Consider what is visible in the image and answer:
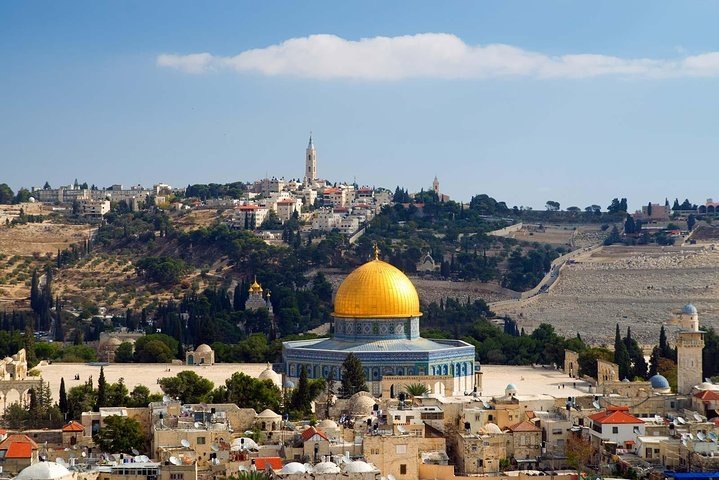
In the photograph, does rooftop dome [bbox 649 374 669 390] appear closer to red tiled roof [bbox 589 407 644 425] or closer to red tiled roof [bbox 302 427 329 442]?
red tiled roof [bbox 589 407 644 425]

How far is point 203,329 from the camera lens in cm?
5709

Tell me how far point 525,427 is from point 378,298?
10.7m

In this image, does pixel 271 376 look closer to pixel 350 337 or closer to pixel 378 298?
pixel 350 337

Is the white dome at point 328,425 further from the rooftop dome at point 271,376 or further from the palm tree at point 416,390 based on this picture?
the rooftop dome at point 271,376

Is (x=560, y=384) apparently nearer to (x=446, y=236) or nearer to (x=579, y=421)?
(x=579, y=421)

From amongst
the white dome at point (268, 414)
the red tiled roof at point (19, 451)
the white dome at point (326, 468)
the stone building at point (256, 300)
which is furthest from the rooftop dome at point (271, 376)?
the stone building at point (256, 300)

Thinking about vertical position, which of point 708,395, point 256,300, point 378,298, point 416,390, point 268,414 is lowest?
point 416,390

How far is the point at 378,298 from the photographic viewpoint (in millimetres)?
45812

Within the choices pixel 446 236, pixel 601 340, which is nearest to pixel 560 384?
pixel 601 340

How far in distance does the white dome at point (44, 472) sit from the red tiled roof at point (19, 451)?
8.41 ft

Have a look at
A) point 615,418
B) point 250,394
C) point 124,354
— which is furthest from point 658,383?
point 124,354

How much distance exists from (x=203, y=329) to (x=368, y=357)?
13.9 meters

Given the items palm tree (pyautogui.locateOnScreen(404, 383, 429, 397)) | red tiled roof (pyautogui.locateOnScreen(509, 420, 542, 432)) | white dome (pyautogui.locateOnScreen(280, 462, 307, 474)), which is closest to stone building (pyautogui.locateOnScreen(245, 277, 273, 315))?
palm tree (pyautogui.locateOnScreen(404, 383, 429, 397))

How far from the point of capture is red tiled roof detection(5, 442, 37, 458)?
32.2 meters
